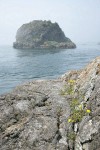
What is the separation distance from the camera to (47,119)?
13.4 m

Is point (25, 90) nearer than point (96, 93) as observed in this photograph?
No

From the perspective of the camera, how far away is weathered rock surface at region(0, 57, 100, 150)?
39.1 ft

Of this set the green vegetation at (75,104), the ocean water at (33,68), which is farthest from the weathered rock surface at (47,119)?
the ocean water at (33,68)

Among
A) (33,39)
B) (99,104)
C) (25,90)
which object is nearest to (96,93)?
(99,104)

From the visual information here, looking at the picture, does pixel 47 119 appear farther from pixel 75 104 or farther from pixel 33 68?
pixel 33 68

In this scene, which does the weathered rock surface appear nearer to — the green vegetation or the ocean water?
the green vegetation

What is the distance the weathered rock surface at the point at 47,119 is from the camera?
1193cm

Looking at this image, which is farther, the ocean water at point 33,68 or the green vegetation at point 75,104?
the ocean water at point 33,68

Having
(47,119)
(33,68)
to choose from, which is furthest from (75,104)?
(33,68)

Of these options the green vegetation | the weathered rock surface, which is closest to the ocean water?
the green vegetation

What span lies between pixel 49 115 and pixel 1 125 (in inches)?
97.1

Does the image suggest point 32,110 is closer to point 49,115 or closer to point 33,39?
point 49,115

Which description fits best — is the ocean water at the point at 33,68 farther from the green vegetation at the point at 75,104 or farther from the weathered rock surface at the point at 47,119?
the weathered rock surface at the point at 47,119

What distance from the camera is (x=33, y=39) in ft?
631
